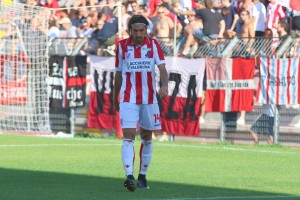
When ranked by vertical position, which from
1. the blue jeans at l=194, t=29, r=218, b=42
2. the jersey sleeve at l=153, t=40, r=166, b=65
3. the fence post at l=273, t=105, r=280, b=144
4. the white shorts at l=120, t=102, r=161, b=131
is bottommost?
the fence post at l=273, t=105, r=280, b=144

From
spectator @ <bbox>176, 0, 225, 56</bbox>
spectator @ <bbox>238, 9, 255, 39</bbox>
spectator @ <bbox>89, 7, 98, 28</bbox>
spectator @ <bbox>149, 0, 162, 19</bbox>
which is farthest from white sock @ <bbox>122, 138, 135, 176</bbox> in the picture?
spectator @ <bbox>89, 7, 98, 28</bbox>

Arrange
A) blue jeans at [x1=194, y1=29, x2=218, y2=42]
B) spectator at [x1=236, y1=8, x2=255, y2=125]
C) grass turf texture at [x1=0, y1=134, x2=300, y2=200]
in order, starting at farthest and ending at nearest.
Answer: blue jeans at [x1=194, y1=29, x2=218, y2=42] → spectator at [x1=236, y1=8, x2=255, y2=125] → grass turf texture at [x1=0, y1=134, x2=300, y2=200]

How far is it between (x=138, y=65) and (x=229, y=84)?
432 inches

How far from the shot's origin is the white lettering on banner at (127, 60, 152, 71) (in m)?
13.6

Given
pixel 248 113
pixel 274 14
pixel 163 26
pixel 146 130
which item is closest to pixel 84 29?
pixel 163 26

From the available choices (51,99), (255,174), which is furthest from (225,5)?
(255,174)

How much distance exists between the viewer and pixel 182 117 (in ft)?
82.1

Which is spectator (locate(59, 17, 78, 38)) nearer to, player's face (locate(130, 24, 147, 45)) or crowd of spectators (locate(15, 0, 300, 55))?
crowd of spectators (locate(15, 0, 300, 55))

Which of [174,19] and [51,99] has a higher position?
[174,19]

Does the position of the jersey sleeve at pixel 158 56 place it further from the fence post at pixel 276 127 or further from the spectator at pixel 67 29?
the spectator at pixel 67 29

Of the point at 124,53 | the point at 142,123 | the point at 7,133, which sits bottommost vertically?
the point at 7,133

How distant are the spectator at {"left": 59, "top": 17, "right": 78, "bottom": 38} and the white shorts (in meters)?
16.2

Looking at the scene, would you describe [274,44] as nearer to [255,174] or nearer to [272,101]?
[272,101]

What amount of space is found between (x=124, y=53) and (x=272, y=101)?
10.4 metres
